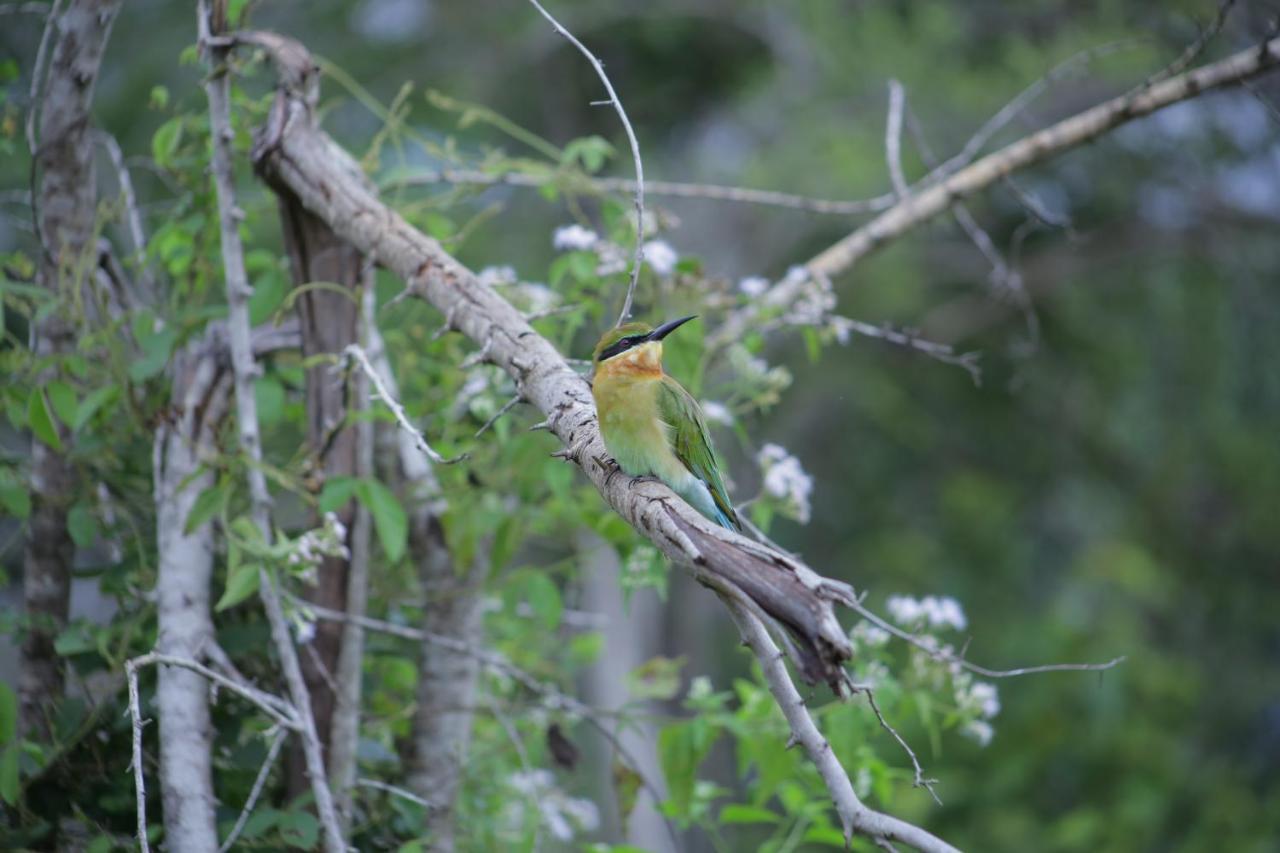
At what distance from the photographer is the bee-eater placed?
2854 millimetres

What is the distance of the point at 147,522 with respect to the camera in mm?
3512

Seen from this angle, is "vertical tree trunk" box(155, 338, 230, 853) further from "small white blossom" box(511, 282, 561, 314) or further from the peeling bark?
"small white blossom" box(511, 282, 561, 314)

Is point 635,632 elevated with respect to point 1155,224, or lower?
lower

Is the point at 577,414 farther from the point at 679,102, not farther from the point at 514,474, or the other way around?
the point at 679,102

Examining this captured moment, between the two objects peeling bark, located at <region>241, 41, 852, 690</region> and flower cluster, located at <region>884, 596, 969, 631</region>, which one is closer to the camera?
peeling bark, located at <region>241, 41, 852, 690</region>

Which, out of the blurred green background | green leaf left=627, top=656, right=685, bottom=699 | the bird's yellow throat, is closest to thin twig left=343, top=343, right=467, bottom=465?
the bird's yellow throat

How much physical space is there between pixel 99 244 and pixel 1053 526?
10206 mm

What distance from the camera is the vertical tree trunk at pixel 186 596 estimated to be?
2.88 meters

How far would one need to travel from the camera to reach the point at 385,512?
9.86 feet

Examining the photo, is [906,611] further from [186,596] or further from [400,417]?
[186,596]

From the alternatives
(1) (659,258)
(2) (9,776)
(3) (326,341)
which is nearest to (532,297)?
(1) (659,258)

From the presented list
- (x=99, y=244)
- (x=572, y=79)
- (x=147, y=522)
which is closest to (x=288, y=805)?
(x=147, y=522)

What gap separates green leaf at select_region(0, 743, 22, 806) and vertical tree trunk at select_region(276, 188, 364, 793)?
746 mm

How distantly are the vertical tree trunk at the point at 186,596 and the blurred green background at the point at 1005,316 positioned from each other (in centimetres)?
Result: 545
